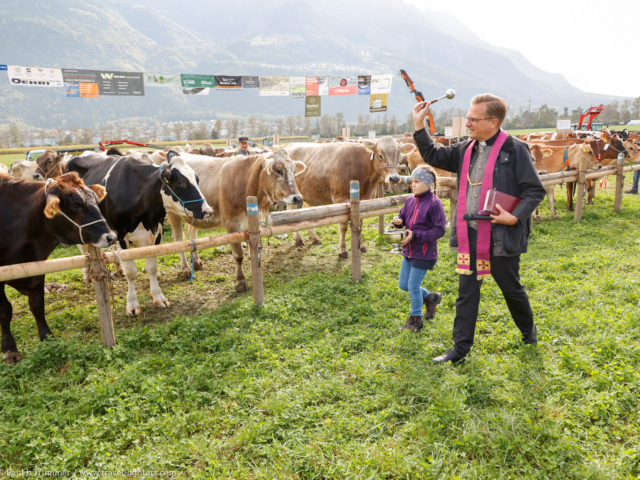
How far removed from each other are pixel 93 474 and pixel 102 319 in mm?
1899

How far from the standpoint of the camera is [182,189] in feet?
17.7

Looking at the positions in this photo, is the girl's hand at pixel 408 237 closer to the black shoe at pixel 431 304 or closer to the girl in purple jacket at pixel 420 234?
the girl in purple jacket at pixel 420 234

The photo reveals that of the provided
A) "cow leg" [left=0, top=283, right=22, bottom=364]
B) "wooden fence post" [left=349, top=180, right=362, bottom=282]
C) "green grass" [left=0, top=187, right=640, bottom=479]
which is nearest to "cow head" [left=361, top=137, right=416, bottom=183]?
"wooden fence post" [left=349, top=180, right=362, bottom=282]

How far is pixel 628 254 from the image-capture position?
6680mm

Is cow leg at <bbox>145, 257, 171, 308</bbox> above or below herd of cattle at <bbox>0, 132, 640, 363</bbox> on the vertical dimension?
below

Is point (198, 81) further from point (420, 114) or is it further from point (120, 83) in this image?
point (420, 114)

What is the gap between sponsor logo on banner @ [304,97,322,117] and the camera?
21781mm

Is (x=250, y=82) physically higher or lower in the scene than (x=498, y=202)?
higher

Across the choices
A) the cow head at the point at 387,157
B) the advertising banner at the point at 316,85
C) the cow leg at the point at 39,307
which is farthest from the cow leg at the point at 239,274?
the advertising banner at the point at 316,85

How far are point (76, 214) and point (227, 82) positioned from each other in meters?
22.1

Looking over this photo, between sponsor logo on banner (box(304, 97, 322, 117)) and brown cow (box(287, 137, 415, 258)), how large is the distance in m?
13.8

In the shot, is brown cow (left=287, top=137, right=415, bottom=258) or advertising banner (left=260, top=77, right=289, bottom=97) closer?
brown cow (left=287, top=137, right=415, bottom=258)

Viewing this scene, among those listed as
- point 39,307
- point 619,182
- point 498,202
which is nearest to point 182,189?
point 39,307

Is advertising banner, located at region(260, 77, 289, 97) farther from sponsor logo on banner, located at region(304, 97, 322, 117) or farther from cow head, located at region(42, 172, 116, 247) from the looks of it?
cow head, located at region(42, 172, 116, 247)
